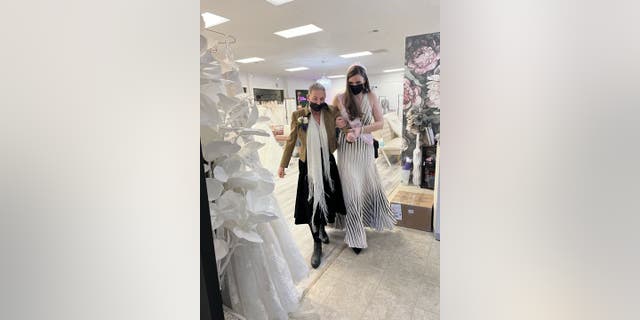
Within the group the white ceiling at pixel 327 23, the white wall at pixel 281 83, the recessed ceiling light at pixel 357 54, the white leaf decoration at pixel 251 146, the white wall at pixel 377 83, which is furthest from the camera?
the white wall at pixel 377 83

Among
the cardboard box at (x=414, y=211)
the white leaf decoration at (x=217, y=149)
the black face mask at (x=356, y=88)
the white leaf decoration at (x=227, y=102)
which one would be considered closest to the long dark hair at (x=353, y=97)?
the black face mask at (x=356, y=88)

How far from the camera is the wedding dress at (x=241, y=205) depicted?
3.23 feet

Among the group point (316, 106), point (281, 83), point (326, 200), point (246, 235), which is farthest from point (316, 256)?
point (281, 83)

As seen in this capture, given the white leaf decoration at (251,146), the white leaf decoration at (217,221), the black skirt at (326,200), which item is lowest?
the black skirt at (326,200)

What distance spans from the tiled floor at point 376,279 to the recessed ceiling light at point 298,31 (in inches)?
141

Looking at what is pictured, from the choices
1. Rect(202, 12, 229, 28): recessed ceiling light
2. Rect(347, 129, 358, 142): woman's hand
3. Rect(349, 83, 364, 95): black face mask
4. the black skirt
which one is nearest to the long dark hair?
Rect(349, 83, 364, 95): black face mask

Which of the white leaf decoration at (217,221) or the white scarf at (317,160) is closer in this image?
the white leaf decoration at (217,221)

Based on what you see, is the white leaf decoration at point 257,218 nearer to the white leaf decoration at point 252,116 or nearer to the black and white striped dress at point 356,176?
the white leaf decoration at point 252,116

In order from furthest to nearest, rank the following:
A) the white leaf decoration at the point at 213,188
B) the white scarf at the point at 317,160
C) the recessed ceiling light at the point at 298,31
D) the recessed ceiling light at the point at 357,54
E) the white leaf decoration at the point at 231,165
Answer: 1. the recessed ceiling light at the point at 357,54
2. the recessed ceiling light at the point at 298,31
3. the white scarf at the point at 317,160
4. the white leaf decoration at the point at 231,165
5. the white leaf decoration at the point at 213,188

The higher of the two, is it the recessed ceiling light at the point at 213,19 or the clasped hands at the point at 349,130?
the recessed ceiling light at the point at 213,19

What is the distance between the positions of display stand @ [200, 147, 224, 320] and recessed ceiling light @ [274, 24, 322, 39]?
4.60m

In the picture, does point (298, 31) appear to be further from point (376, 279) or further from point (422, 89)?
point (376, 279)
